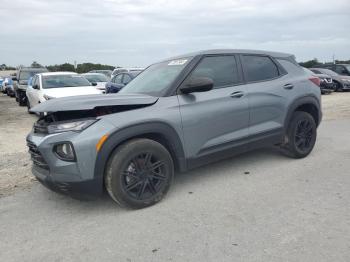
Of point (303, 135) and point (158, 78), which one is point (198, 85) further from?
point (303, 135)

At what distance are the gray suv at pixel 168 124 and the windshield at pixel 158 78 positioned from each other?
0.07ft

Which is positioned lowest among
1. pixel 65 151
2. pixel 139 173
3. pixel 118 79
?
pixel 139 173

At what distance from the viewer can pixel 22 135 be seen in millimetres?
8453

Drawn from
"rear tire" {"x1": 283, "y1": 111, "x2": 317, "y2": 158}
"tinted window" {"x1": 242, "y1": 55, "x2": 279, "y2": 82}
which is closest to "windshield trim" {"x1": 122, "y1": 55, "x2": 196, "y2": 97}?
"tinted window" {"x1": 242, "y1": 55, "x2": 279, "y2": 82}

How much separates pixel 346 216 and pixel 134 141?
2277 millimetres

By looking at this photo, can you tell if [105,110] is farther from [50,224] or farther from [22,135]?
[22,135]

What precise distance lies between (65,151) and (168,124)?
1150 mm

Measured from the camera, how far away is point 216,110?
13.9ft

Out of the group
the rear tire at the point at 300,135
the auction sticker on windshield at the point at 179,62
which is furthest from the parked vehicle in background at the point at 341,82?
the auction sticker on windshield at the point at 179,62

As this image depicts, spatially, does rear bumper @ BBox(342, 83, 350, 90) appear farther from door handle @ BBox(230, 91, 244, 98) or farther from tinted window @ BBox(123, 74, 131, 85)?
door handle @ BBox(230, 91, 244, 98)

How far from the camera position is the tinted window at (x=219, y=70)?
4.34m

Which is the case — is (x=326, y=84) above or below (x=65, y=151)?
below

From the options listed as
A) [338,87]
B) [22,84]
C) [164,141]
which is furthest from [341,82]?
[164,141]

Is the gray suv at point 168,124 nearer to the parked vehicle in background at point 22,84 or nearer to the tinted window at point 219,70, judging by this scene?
the tinted window at point 219,70
